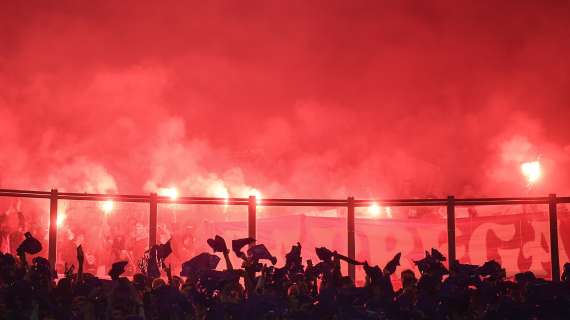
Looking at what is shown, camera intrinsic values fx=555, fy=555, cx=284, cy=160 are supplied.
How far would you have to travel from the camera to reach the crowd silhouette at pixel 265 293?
239 centimetres

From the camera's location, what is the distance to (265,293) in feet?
8.00

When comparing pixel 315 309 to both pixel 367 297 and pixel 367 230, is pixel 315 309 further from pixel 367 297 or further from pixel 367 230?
pixel 367 230

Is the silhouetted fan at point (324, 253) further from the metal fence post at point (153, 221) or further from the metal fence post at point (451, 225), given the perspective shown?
the metal fence post at point (451, 225)

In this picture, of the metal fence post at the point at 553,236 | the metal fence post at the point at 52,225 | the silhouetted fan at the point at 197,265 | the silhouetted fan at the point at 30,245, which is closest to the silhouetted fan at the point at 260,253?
the silhouetted fan at the point at 197,265

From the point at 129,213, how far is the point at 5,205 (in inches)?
283

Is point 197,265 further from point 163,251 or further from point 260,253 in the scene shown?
point 260,253

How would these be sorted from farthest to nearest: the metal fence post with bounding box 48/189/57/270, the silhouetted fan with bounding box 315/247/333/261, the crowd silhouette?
1. the metal fence post with bounding box 48/189/57/270
2. the silhouetted fan with bounding box 315/247/333/261
3. the crowd silhouette

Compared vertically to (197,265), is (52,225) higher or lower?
higher

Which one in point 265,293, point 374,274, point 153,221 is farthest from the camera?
point 153,221

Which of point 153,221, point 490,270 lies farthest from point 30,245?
point 153,221

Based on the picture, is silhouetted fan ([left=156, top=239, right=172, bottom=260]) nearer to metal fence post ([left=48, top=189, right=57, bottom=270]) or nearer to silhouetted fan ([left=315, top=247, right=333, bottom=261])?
silhouetted fan ([left=315, top=247, right=333, bottom=261])

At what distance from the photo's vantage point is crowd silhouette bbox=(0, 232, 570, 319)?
239cm

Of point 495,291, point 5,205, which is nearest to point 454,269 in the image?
point 495,291

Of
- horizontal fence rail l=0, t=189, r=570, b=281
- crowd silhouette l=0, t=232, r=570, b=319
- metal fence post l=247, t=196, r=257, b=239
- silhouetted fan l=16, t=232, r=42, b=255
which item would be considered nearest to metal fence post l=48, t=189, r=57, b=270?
horizontal fence rail l=0, t=189, r=570, b=281
